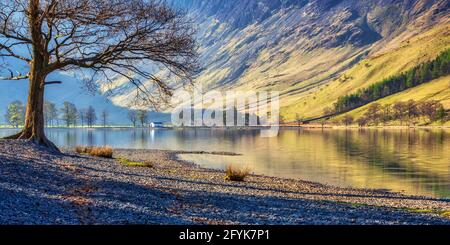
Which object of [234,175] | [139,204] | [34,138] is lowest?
[234,175]

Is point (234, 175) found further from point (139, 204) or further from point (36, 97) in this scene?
point (139, 204)

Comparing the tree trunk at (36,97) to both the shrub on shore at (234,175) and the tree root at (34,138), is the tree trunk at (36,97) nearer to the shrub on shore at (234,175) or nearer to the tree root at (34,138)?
the tree root at (34,138)

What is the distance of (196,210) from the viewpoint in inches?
835

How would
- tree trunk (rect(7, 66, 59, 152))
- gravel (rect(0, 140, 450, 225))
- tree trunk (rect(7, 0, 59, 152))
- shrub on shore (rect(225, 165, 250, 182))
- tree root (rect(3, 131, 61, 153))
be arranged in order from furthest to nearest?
tree trunk (rect(7, 66, 59, 152)), tree trunk (rect(7, 0, 59, 152)), tree root (rect(3, 131, 61, 153)), shrub on shore (rect(225, 165, 250, 182)), gravel (rect(0, 140, 450, 225))

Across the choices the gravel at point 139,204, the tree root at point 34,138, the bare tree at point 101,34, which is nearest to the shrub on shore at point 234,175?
the bare tree at point 101,34

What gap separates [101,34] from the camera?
3959 centimetres

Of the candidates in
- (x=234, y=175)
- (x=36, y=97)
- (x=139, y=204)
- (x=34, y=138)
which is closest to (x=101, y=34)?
(x=36, y=97)

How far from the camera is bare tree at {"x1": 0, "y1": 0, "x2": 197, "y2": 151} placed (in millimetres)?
36344

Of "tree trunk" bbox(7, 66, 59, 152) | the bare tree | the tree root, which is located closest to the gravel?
the tree root

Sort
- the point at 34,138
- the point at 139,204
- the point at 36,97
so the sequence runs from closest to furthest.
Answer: the point at 139,204 → the point at 34,138 → the point at 36,97

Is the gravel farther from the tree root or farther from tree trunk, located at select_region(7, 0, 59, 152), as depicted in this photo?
tree trunk, located at select_region(7, 0, 59, 152)
